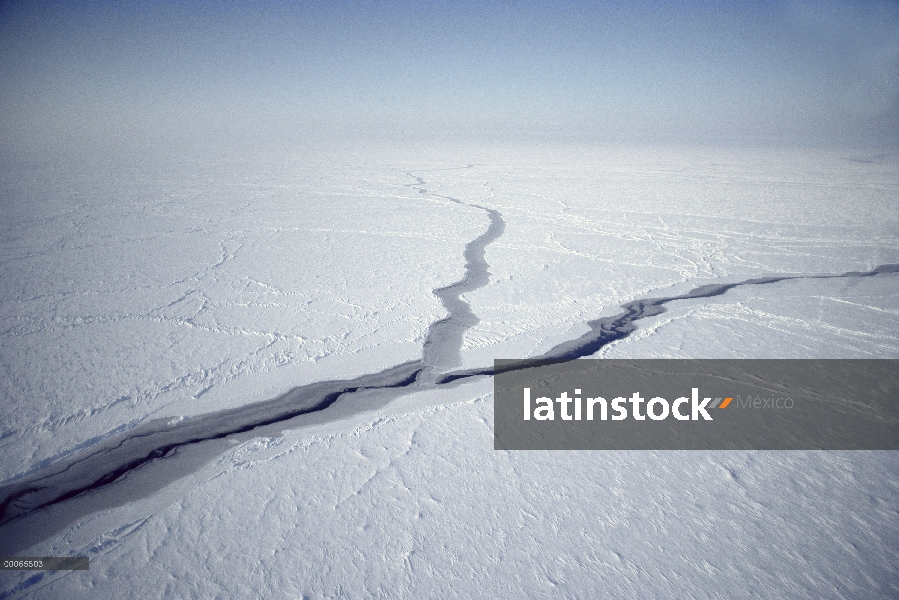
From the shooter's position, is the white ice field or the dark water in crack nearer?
the white ice field

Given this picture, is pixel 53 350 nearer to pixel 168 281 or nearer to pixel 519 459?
pixel 168 281

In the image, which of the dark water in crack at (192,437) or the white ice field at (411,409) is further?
the dark water in crack at (192,437)

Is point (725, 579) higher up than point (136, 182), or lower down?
lower down

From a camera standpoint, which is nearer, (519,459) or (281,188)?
(519,459)

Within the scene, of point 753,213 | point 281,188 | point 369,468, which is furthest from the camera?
point 281,188

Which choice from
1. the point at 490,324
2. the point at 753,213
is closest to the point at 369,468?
the point at 490,324
